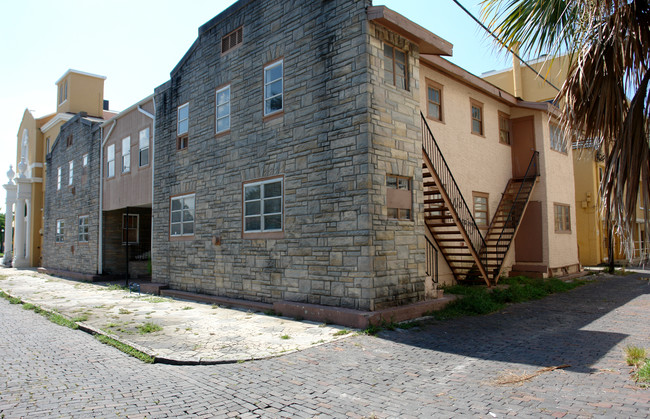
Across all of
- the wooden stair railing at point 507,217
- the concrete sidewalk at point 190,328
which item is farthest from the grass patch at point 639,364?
the wooden stair railing at point 507,217

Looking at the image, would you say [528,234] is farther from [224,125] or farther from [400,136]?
[224,125]

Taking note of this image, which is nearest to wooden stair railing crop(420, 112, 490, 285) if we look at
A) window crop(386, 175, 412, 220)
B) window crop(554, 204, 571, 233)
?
window crop(386, 175, 412, 220)

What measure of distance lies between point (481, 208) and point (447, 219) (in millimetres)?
2694

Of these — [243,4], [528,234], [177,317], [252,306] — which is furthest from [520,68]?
[177,317]

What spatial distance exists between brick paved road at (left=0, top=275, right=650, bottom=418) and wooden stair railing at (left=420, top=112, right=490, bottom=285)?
3593mm

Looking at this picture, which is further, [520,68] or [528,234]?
[520,68]

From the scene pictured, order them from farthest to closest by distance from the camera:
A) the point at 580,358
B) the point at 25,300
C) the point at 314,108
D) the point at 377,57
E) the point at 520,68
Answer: the point at 520,68, the point at 25,300, the point at 314,108, the point at 377,57, the point at 580,358

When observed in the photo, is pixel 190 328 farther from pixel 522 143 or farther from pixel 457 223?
pixel 522 143

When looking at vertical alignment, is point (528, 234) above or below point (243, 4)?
below

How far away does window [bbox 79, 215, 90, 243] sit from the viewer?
22.6m

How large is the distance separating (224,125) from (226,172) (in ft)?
4.75

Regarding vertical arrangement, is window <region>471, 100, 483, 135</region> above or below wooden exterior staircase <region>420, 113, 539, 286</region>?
above

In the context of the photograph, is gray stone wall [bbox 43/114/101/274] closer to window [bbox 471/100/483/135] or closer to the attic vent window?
the attic vent window

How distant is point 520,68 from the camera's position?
79.6 feet
